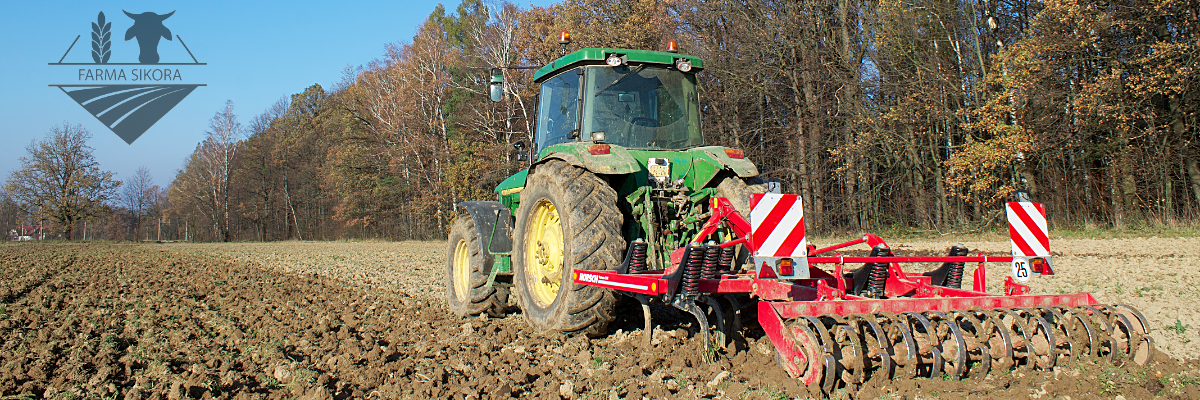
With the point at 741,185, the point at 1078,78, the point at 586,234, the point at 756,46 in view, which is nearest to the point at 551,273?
the point at 586,234

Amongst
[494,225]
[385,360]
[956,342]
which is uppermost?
[494,225]

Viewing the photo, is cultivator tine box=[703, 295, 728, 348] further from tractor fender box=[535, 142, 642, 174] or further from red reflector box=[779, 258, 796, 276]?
tractor fender box=[535, 142, 642, 174]

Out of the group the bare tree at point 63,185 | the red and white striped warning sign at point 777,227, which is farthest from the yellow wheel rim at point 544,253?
the bare tree at point 63,185

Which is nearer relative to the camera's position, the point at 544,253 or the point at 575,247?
the point at 575,247

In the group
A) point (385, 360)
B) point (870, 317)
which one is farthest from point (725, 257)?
point (385, 360)

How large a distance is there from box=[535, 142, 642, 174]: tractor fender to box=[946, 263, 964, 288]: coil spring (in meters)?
2.12

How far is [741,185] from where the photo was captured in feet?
15.9

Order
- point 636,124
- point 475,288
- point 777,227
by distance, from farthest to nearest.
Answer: point 475,288
point 636,124
point 777,227

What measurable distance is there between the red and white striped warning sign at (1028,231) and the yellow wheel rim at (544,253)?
9.40 ft

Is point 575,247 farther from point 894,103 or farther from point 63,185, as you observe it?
point 63,185

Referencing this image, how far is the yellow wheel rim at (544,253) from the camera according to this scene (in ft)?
16.9

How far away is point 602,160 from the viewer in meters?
4.60

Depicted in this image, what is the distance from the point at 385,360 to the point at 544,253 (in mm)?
1322

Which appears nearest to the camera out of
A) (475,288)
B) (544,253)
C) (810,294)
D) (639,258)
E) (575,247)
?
(810,294)
